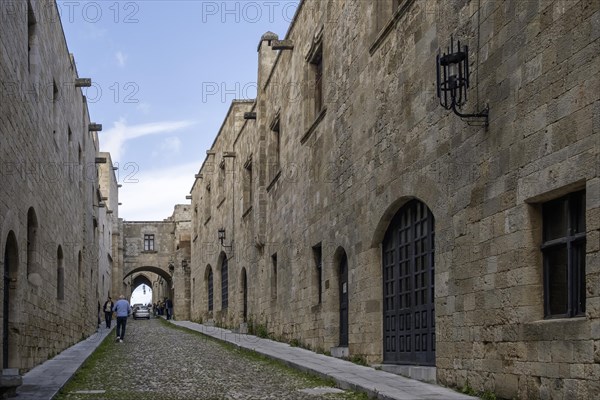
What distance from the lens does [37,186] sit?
41.7ft

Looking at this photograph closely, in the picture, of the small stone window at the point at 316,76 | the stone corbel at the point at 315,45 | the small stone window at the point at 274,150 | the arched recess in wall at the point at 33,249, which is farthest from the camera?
the small stone window at the point at 274,150

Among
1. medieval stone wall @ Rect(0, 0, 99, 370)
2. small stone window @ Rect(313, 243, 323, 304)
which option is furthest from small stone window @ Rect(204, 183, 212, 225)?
small stone window @ Rect(313, 243, 323, 304)

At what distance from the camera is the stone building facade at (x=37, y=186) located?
10.3 m

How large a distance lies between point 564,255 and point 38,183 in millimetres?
8479

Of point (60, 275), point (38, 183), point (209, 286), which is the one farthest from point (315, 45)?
point (209, 286)

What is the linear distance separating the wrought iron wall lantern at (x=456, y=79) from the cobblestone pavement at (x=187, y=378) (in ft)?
10.4

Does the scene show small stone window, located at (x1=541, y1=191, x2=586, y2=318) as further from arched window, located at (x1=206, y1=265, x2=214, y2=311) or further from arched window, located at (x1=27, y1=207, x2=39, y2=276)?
arched window, located at (x1=206, y1=265, x2=214, y2=311)

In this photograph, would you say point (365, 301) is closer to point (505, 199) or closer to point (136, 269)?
point (505, 199)

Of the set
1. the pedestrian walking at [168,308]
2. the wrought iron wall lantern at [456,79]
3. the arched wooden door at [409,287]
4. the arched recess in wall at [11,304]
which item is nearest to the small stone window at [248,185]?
the arched wooden door at [409,287]

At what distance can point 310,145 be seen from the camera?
1652 cm

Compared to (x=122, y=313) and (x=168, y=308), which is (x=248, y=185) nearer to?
(x=122, y=313)

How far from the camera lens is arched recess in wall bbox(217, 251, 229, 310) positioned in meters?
30.6

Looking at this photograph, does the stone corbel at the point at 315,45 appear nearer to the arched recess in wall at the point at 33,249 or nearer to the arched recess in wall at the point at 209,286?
the arched recess in wall at the point at 33,249

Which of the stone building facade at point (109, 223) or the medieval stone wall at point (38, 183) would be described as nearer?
the medieval stone wall at point (38, 183)
